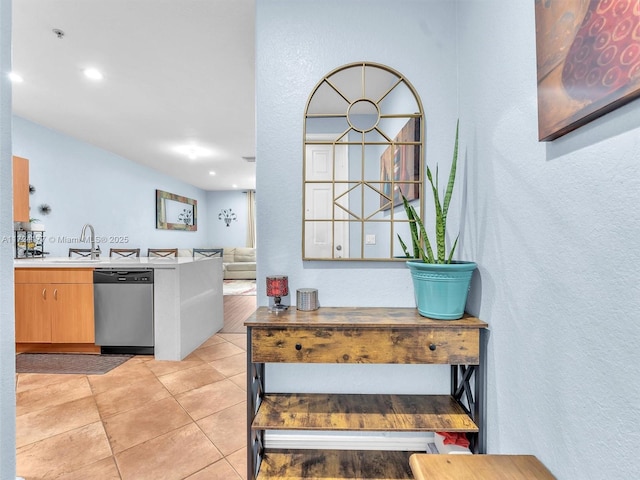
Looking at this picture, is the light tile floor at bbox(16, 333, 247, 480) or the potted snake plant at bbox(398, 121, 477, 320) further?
the light tile floor at bbox(16, 333, 247, 480)

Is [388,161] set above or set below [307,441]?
above

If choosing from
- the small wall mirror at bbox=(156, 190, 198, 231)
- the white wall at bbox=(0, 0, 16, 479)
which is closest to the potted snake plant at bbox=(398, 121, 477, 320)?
the white wall at bbox=(0, 0, 16, 479)

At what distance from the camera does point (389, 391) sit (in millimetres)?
1557

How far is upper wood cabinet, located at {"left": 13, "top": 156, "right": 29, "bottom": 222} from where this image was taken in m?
2.86

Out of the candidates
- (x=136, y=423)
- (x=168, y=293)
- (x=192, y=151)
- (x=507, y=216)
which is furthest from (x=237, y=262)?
(x=507, y=216)

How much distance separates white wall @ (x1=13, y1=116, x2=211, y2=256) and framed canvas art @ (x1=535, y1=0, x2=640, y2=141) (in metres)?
5.45

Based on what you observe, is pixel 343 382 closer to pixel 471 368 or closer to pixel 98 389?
pixel 471 368

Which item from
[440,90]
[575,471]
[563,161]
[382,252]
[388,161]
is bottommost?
[575,471]

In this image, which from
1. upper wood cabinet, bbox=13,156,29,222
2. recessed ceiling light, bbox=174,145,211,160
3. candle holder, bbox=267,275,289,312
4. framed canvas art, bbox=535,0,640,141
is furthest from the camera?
recessed ceiling light, bbox=174,145,211,160

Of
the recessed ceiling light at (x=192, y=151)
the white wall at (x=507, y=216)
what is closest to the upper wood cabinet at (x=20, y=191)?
the recessed ceiling light at (x=192, y=151)

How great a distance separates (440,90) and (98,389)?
3137mm

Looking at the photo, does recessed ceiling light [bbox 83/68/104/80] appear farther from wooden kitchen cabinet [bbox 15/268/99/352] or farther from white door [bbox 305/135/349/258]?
white door [bbox 305/135/349/258]

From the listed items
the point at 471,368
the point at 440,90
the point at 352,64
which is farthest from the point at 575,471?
the point at 352,64

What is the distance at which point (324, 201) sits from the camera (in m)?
1.60
